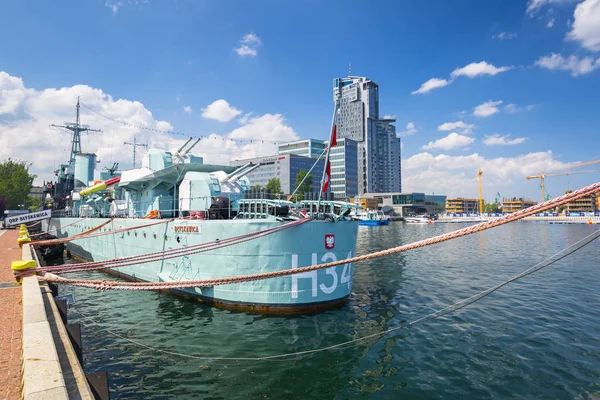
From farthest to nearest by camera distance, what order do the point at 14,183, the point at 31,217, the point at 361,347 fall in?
1. the point at 14,183
2. the point at 31,217
3. the point at 361,347

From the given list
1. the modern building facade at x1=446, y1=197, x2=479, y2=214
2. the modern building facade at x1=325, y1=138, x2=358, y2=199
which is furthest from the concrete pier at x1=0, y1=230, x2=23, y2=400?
the modern building facade at x1=446, y1=197, x2=479, y2=214

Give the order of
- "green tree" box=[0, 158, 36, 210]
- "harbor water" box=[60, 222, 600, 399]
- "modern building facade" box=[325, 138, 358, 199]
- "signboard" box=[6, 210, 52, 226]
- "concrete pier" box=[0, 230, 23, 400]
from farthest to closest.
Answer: "modern building facade" box=[325, 138, 358, 199] → "green tree" box=[0, 158, 36, 210] → "signboard" box=[6, 210, 52, 226] → "harbor water" box=[60, 222, 600, 399] → "concrete pier" box=[0, 230, 23, 400]

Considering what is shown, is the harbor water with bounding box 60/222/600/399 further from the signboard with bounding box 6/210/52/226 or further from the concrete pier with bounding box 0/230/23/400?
the signboard with bounding box 6/210/52/226

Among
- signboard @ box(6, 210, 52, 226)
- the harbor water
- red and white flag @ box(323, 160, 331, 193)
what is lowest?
the harbor water

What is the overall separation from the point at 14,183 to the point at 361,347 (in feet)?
269

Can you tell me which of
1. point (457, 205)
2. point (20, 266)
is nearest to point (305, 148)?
point (457, 205)

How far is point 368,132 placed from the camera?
6486 inches

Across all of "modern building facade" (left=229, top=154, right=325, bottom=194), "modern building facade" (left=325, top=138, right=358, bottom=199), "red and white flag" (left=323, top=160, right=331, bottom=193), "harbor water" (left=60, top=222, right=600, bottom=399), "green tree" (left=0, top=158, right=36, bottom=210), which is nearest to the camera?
"harbor water" (left=60, top=222, right=600, bottom=399)

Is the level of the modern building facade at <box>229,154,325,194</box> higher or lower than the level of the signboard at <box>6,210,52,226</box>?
higher

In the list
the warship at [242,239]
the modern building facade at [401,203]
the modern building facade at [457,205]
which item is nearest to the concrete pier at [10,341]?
the warship at [242,239]

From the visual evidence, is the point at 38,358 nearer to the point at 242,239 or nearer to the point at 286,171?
the point at 242,239

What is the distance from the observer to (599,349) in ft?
29.6

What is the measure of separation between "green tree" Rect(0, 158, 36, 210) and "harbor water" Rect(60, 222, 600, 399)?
6825 centimetres

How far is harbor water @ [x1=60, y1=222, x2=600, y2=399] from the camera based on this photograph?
7047 millimetres
